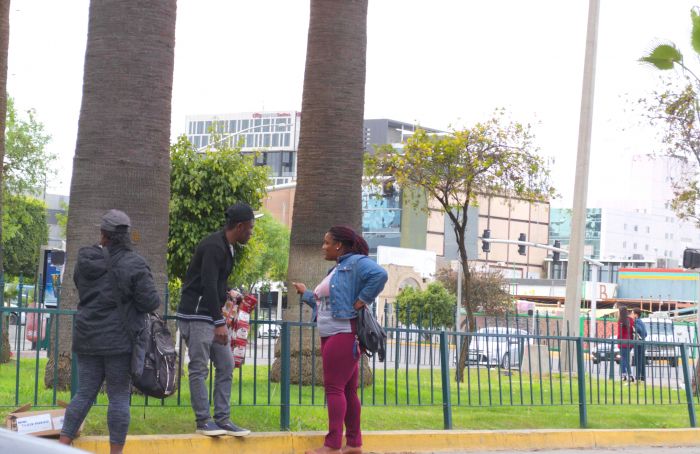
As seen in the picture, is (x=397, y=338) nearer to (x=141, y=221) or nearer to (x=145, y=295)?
(x=141, y=221)

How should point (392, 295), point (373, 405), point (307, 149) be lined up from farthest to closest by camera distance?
point (392, 295)
point (307, 149)
point (373, 405)

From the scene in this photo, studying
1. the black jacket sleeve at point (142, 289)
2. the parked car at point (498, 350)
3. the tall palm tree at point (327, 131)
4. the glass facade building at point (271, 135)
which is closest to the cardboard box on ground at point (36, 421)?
the black jacket sleeve at point (142, 289)

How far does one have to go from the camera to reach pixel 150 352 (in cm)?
826

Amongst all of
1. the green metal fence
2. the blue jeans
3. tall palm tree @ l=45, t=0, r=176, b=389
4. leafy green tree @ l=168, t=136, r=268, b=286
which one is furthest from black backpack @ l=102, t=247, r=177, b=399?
leafy green tree @ l=168, t=136, r=268, b=286

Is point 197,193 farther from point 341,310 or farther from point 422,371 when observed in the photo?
point 341,310

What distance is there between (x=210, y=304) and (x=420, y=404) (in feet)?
11.2

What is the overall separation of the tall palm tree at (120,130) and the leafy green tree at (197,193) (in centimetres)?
1827

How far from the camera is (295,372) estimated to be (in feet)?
40.0

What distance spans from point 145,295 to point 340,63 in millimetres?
5594

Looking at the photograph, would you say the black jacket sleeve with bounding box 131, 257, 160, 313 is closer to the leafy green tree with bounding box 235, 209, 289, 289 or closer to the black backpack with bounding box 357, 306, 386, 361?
the black backpack with bounding box 357, 306, 386, 361

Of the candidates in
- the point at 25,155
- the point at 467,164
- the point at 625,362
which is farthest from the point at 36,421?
the point at 25,155

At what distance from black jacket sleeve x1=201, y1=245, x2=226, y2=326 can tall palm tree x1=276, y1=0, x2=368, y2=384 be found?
3.97 meters

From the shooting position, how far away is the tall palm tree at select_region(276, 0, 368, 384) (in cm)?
1281

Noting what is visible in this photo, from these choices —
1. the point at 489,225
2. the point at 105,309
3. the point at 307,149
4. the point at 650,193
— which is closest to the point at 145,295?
the point at 105,309
